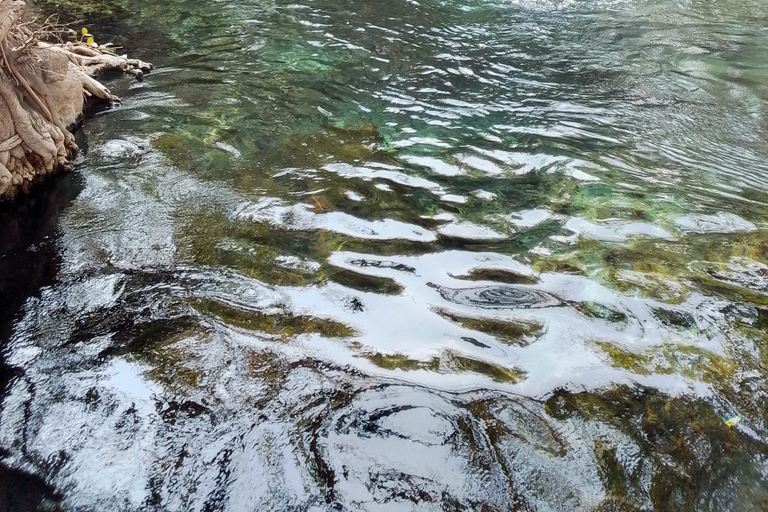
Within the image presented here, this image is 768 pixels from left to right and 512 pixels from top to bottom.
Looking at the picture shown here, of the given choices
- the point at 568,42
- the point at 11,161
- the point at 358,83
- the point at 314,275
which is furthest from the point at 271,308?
the point at 568,42

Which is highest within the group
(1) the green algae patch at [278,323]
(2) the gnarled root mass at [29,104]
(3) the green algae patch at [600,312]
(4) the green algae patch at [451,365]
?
(2) the gnarled root mass at [29,104]

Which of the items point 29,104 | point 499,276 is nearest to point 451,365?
point 499,276

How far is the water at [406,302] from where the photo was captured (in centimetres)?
316

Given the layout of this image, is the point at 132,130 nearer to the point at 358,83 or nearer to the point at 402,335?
the point at 358,83

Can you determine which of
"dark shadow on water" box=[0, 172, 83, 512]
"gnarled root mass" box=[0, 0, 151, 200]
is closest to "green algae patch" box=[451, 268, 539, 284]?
"dark shadow on water" box=[0, 172, 83, 512]

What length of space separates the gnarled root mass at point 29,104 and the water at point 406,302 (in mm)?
404

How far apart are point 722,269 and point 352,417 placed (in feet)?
11.8

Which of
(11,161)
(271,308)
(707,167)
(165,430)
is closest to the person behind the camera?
(165,430)

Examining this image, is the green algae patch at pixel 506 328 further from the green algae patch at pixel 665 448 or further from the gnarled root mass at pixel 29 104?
the gnarled root mass at pixel 29 104

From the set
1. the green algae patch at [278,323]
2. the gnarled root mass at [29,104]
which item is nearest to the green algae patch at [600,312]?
the green algae patch at [278,323]

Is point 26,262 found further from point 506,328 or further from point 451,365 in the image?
point 506,328

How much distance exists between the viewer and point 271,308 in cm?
427

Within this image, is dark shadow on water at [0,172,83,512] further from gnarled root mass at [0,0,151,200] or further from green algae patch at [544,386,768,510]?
green algae patch at [544,386,768,510]

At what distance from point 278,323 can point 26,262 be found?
2578mm
